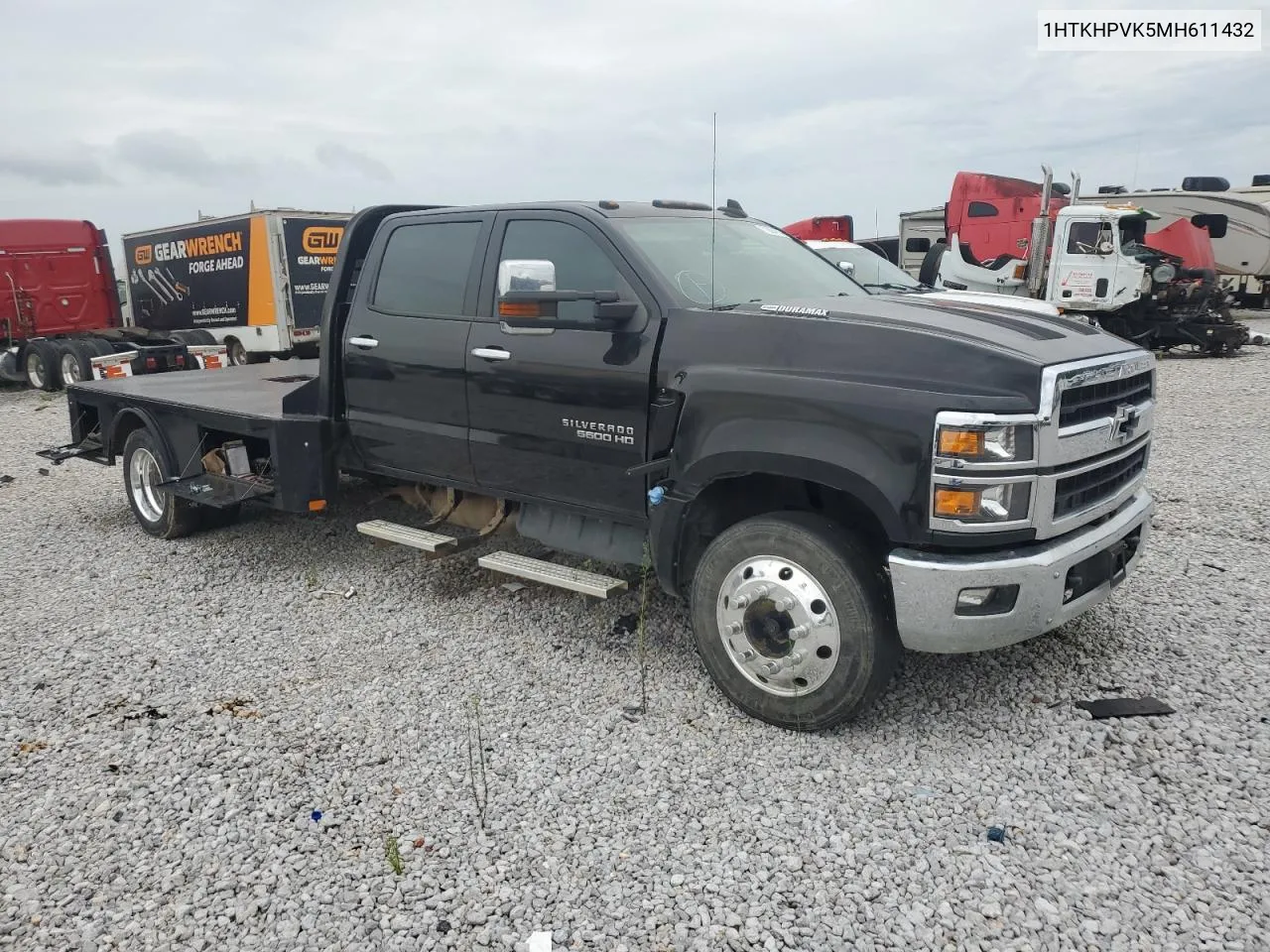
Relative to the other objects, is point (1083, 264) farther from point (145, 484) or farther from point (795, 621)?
point (145, 484)

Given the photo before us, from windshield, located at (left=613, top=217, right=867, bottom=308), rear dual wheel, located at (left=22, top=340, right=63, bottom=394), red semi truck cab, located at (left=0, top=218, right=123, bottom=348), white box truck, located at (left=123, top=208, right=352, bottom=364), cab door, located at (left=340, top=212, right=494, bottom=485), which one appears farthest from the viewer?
red semi truck cab, located at (left=0, top=218, right=123, bottom=348)

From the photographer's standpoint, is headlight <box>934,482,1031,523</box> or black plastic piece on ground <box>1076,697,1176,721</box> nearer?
headlight <box>934,482,1031,523</box>

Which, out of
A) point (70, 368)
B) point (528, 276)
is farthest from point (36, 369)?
point (528, 276)

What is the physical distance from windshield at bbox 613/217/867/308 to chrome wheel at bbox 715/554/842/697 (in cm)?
121

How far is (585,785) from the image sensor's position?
3.36 metres

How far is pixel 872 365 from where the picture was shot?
10.9 ft

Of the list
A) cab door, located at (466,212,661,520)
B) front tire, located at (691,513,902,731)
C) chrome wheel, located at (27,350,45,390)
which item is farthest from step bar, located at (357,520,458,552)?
chrome wheel, located at (27,350,45,390)

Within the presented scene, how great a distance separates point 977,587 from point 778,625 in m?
0.77

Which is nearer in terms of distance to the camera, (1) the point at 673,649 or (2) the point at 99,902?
(2) the point at 99,902

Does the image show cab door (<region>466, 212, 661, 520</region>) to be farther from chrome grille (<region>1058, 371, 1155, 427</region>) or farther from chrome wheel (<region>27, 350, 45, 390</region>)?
chrome wheel (<region>27, 350, 45, 390</region>)

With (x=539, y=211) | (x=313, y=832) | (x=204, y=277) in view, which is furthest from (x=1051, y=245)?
(x=313, y=832)

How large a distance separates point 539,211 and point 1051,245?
14.0 m

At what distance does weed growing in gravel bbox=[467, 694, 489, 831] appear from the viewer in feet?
10.7

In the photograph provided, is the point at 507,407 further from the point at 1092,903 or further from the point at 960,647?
the point at 1092,903
